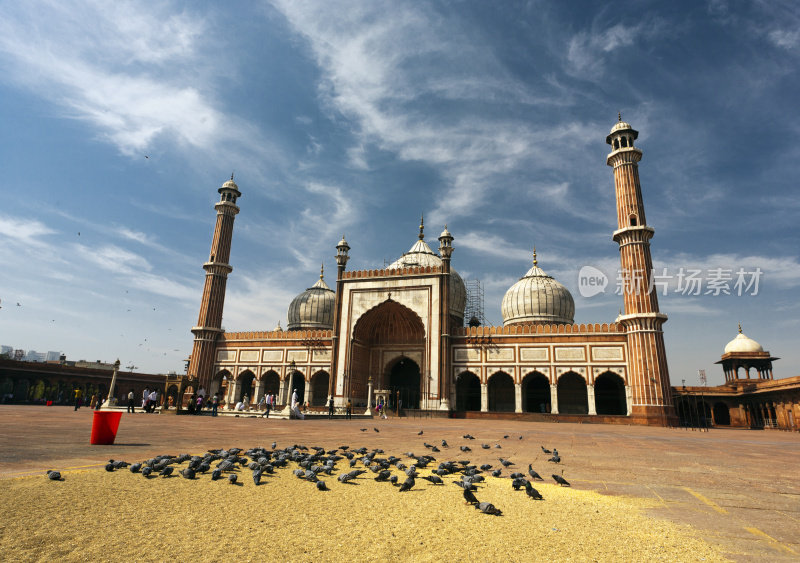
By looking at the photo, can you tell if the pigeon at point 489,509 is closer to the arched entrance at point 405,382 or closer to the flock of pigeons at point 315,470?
the flock of pigeons at point 315,470

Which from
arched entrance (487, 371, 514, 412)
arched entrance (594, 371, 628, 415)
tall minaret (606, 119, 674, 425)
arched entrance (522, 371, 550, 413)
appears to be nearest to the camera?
tall minaret (606, 119, 674, 425)

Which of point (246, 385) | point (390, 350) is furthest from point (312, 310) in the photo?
point (390, 350)

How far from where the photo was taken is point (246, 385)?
128ft

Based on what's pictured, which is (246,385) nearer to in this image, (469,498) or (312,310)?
(312,310)

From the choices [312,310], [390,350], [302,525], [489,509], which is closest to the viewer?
[302,525]

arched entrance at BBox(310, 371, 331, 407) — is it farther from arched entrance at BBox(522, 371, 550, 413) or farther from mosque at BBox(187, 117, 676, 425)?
arched entrance at BBox(522, 371, 550, 413)

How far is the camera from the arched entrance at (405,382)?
33.8 m

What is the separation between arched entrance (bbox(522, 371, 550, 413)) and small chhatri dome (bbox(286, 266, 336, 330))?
18846mm

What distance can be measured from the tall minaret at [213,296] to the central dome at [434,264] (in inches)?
577

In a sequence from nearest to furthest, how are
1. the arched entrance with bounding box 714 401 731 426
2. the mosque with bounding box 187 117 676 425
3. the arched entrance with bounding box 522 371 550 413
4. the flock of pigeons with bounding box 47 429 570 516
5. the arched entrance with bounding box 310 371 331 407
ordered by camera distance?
the flock of pigeons with bounding box 47 429 570 516 → the mosque with bounding box 187 117 676 425 → the arched entrance with bounding box 522 371 550 413 → the arched entrance with bounding box 714 401 731 426 → the arched entrance with bounding box 310 371 331 407

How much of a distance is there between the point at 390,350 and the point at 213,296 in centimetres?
1607

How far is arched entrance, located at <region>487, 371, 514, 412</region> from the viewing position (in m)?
Result: 31.7

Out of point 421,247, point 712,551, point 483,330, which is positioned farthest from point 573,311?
point 712,551

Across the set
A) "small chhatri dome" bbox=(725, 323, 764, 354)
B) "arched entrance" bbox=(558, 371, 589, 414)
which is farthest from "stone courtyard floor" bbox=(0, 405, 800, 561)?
"small chhatri dome" bbox=(725, 323, 764, 354)
